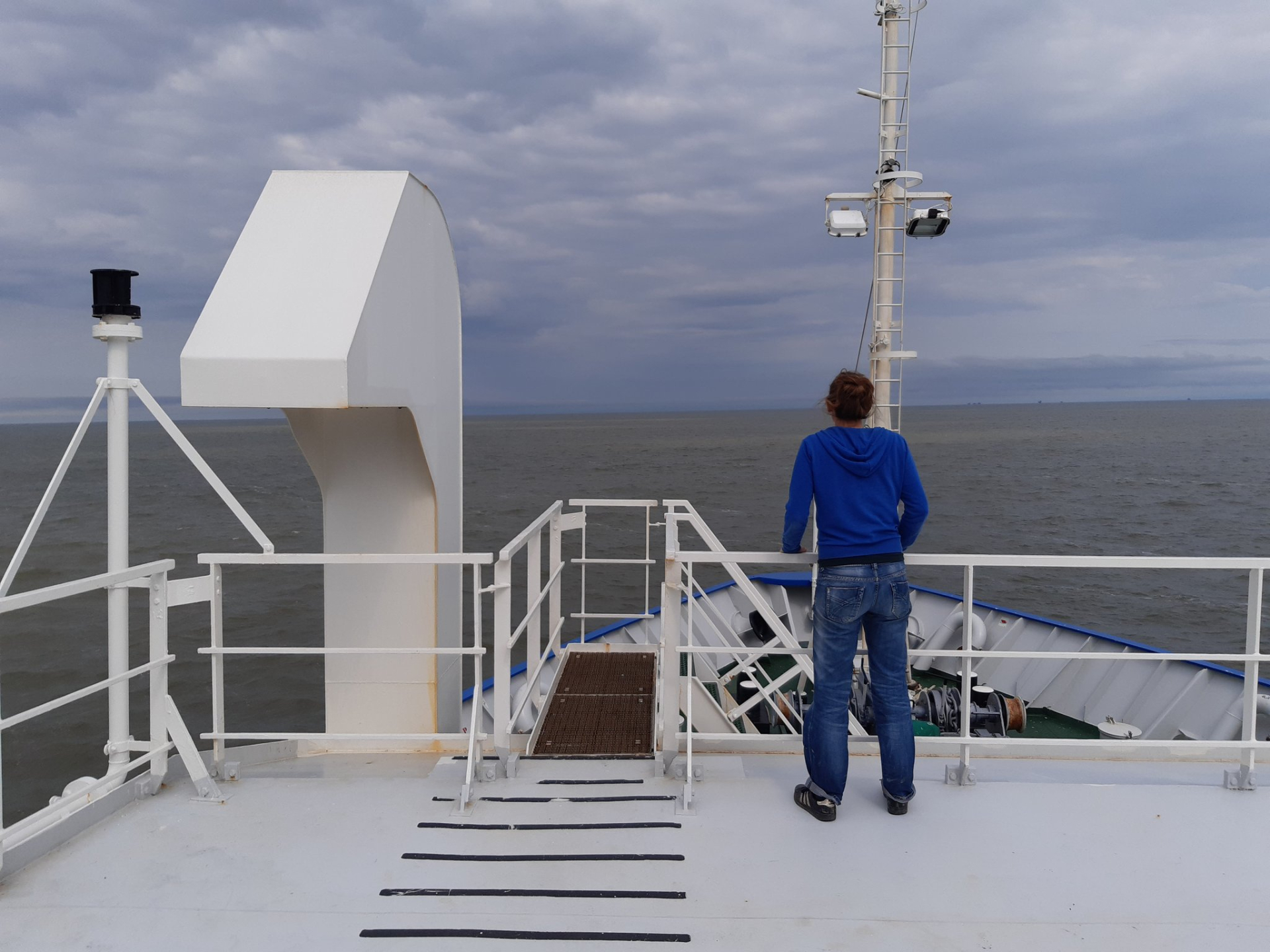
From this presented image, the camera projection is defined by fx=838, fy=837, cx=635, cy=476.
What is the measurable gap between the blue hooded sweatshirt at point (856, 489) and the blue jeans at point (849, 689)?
4.7 inches

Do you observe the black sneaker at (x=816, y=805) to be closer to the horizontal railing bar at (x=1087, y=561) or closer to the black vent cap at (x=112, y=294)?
the horizontal railing bar at (x=1087, y=561)

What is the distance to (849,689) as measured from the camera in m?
3.28

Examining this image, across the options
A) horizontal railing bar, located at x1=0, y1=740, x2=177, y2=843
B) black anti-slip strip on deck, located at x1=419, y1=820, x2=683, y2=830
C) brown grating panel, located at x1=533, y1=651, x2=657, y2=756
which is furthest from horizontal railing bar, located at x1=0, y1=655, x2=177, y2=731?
brown grating panel, located at x1=533, y1=651, x2=657, y2=756

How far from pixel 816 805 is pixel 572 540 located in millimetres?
20960

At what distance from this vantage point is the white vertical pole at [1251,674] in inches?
131

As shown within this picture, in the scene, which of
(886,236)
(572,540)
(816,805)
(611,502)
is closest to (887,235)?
(886,236)

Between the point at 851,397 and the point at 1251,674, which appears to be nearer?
the point at 851,397

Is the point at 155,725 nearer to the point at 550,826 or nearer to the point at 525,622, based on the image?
the point at 525,622

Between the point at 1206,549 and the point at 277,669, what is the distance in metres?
22.6

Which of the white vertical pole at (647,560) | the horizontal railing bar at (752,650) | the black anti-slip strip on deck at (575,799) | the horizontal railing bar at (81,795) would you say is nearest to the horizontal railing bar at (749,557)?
the horizontal railing bar at (752,650)

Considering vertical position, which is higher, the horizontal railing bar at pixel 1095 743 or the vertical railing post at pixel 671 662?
the vertical railing post at pixel 671 662

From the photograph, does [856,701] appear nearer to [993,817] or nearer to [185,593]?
[993,817]

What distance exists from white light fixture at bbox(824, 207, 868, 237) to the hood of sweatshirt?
4.05m

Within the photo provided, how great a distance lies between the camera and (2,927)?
254 cm
